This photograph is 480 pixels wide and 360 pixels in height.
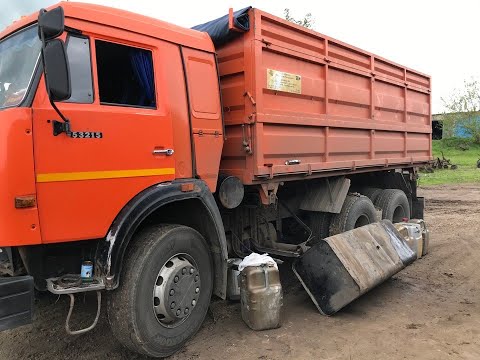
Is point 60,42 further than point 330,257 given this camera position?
No

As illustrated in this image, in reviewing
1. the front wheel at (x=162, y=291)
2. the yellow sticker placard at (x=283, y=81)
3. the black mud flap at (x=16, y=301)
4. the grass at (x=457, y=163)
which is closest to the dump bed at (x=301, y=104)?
the yellow sticker placard at (x=283, y=81)

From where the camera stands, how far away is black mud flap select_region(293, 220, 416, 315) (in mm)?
4363

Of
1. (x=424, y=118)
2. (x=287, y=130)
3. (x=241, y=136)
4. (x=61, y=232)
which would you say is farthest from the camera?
(x=424, y=118)

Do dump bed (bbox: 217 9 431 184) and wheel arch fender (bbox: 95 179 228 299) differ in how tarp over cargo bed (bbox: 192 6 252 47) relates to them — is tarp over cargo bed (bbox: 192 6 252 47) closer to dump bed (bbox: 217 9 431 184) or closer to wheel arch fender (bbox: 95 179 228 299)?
dump bed (bbox: 217 9 431 184)

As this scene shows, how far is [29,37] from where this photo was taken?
315cm

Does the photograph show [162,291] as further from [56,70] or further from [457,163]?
[457,163]

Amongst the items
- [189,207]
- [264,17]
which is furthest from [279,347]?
[264,17]

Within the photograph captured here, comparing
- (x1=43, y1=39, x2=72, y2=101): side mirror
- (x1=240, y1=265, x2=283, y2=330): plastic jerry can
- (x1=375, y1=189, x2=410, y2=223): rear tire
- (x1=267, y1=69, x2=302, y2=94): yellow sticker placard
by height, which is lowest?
(x1=240, y1=265, x2=283, y2=330): plastic jerry can

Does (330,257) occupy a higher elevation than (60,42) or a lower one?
lower

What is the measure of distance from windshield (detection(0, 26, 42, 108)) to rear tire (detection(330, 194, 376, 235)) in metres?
4.09

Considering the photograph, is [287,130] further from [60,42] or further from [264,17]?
[60,42]

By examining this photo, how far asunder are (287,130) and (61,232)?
2558mm

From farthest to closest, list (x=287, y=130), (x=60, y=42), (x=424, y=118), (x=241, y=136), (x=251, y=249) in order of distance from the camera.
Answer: (x=424, y=118)
(x=251, y=249)
(x=287, y=130)
(x=241, y=136)
(x=60, y=42)

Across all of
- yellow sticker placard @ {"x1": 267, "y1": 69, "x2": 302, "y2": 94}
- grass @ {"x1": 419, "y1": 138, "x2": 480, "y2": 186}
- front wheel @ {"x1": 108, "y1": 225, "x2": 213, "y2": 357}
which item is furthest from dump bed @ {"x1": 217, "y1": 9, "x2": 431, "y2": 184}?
grass @ {"x1": 419, "y1": 138, "x2": 480, "y2": 186}
